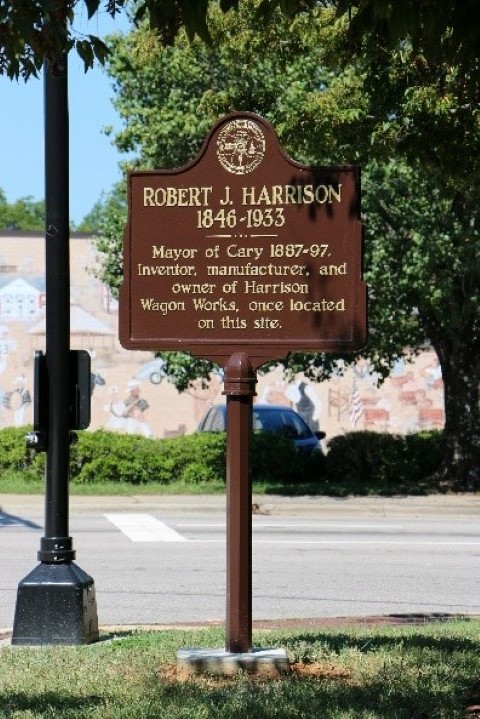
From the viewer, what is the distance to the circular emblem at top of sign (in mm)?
7465

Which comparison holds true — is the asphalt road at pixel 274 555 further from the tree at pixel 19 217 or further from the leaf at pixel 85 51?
the tree at pixel 19 217

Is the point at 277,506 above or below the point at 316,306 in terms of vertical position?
below

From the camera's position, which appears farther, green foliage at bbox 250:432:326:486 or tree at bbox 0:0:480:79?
green foliage at bbox 250:432:326:486

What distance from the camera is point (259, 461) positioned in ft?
76.7

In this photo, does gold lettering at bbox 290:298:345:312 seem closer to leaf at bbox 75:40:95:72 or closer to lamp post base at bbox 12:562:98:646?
leaf at bbox 75:40:95:72

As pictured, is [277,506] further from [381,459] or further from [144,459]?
[381,459]

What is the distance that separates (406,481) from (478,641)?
1560 cm

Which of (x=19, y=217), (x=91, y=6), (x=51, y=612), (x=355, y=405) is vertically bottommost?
(x=51, y=612)

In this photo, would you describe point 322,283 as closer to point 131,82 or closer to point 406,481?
point 131,82

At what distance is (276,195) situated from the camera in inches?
292

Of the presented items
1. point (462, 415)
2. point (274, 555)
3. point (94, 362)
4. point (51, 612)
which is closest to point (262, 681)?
point (51, 612)

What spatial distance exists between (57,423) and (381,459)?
51.9 feet

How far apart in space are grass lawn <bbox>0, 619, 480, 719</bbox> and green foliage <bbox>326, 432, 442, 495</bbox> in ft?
49.6

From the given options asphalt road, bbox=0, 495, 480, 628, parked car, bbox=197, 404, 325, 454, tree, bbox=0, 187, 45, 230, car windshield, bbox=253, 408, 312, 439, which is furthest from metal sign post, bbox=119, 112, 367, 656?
tree, bbox=0, 187, 45, 230
